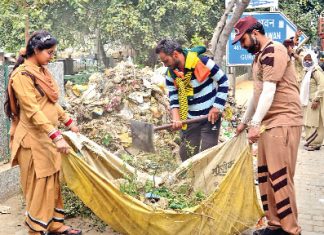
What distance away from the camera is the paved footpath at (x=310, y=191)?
4.51 meters

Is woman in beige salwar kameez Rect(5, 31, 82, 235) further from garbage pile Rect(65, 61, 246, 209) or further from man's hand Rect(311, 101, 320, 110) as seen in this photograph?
man's hand Rect(311, 101, 320, 110)

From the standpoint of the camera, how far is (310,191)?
568cm

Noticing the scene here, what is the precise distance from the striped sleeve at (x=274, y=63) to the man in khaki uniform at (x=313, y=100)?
15.0 ft

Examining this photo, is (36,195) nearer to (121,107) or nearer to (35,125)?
(35,125)

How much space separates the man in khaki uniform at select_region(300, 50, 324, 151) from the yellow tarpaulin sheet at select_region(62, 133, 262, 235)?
4274mm

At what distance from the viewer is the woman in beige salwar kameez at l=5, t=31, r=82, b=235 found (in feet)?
12.2

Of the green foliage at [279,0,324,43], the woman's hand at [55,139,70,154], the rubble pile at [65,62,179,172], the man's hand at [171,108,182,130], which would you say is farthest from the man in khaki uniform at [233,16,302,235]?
the green foliage at [279,0,324,43]

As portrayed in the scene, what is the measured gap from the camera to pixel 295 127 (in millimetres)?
3746

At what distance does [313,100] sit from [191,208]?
203 inches

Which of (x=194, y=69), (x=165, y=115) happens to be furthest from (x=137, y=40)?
(x=194, y=69)

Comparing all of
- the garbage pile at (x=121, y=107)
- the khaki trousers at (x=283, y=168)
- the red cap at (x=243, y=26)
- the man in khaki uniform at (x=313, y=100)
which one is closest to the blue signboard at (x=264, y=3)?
the man in khaki uniform at (x=313, y=100)

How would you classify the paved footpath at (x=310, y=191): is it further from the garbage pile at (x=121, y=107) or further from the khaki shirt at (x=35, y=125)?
the khaki shirt at (x=35, y=125)

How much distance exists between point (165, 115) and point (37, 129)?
13.4 ft

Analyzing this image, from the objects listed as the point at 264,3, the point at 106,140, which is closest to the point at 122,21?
the point at 264,3
